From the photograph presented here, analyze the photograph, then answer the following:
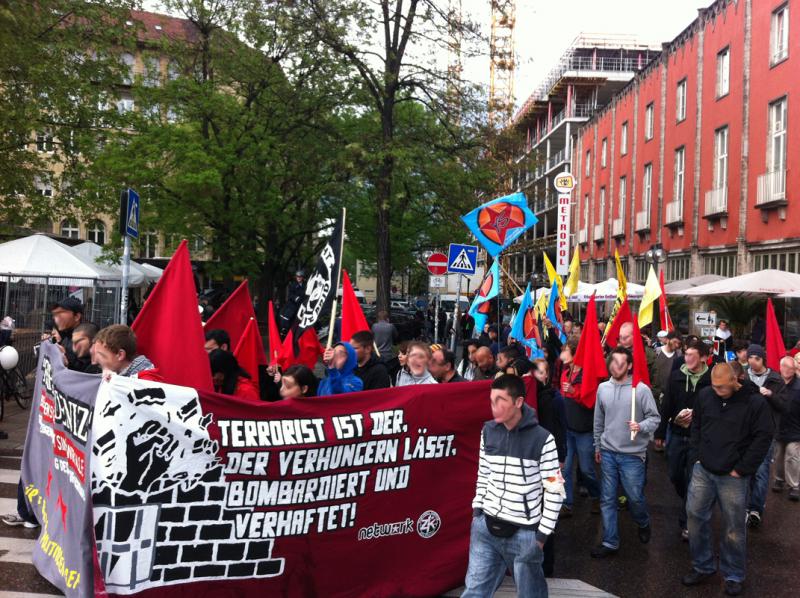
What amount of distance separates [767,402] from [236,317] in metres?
5.85

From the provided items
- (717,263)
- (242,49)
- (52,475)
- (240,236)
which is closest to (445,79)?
(242,49)

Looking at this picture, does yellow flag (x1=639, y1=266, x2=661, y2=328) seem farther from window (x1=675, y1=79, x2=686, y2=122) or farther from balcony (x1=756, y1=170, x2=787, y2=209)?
window (x1=675, y1=79, x2=686, y2=122)

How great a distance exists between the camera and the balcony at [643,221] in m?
34.4

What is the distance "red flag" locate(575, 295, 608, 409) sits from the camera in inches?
303

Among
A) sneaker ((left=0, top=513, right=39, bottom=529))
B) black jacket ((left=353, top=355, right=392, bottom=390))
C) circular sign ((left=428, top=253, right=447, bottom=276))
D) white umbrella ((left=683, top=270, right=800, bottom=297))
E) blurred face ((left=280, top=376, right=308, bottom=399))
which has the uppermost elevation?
circular sign ((left=428, top=253, right=447, bottom=276))

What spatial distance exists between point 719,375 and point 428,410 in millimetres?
2306

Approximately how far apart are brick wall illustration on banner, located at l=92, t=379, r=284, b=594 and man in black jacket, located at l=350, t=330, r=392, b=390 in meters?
2.93

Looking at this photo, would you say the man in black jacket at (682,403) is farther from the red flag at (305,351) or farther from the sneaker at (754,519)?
the red flag at (305,351)

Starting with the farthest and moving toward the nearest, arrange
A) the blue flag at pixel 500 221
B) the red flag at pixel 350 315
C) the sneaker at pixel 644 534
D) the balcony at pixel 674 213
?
the balcony at pixel 674 213, the blue flag at pixel 500 221, the red flag at pixel 350 315, the sneaker at pixel 644 534

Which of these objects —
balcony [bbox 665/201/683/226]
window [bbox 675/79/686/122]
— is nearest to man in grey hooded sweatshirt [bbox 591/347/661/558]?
balcony [bbox 665/201/683/226]

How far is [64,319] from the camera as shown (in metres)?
6.93

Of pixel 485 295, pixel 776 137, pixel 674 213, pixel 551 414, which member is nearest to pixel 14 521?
pixel 551 414

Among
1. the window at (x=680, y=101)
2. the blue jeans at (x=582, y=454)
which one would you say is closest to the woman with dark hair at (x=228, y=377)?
the blue jeans at (x=582, y=454)

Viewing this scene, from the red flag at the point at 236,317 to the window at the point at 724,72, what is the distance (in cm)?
2216
